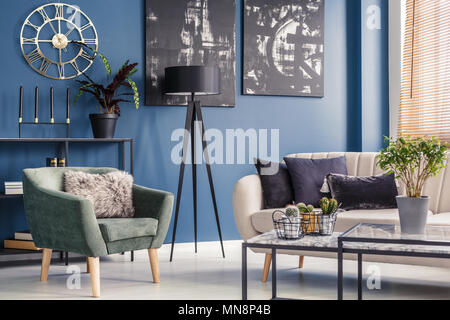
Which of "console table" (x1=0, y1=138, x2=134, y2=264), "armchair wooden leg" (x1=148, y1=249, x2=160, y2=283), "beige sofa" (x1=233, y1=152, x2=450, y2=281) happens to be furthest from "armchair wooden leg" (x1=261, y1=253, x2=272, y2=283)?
"console table" (x1=0, y1=138, x2=134, y2=264)

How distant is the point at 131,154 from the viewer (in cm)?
453

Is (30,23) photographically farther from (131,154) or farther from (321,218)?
(321,218)

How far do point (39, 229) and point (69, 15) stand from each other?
2.01m

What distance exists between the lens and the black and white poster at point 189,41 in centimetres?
491

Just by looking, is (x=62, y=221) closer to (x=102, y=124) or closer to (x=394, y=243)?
(x=102, y=124)

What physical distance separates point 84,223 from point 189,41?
2.30 m

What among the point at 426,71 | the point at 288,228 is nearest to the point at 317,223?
the point at 288,228

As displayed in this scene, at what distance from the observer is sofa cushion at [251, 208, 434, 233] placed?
3.46 meters

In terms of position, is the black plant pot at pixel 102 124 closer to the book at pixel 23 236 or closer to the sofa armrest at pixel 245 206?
the book at pixel 23 236

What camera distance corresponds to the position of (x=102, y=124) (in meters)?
Answer: 4.50

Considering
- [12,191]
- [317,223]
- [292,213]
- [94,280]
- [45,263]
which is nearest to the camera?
[292,213]

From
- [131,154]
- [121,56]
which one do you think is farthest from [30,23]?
[131,154]

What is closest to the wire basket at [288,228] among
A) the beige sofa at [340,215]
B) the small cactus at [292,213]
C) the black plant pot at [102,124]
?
the small cactus at [292,213]
